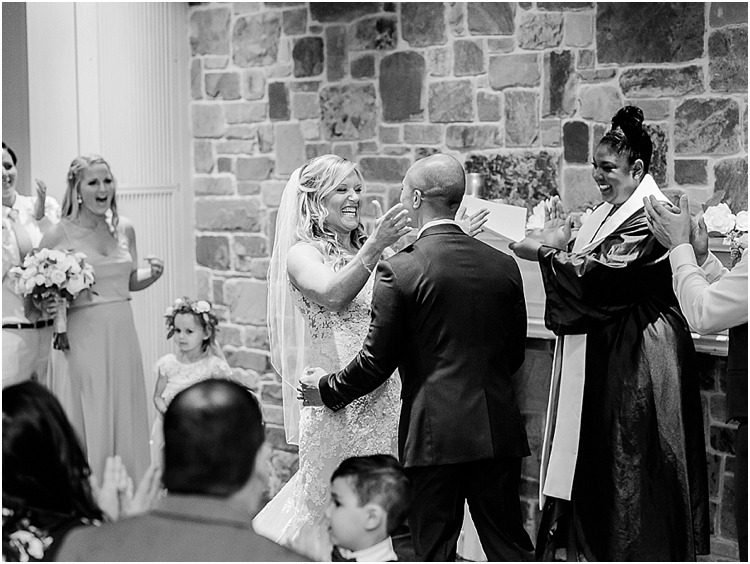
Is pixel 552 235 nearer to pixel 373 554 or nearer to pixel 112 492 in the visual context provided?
pixel 373 554

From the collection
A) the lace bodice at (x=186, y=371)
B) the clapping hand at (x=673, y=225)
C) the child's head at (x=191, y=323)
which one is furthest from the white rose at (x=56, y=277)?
the clapping hand at (x=673, y=225)

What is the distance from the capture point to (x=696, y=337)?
4.20 metres

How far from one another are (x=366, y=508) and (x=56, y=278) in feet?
7.60

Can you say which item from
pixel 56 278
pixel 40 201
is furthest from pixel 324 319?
pixel 40 201

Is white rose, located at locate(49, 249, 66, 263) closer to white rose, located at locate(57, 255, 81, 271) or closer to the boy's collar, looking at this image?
white rose, located at locate(57, 255, 81, 271)

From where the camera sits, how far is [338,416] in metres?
3.63

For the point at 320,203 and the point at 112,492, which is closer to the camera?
the point at 112,492

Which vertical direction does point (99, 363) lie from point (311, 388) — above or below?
below

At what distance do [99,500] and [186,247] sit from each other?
3889 mm

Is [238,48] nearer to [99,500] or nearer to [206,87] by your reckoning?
[206,87]

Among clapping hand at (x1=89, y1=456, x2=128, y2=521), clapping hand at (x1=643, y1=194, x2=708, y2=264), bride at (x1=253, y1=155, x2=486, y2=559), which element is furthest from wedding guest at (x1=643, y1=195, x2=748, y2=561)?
clapping hand at (x1=89, y1=456, x2=128, y2=521)

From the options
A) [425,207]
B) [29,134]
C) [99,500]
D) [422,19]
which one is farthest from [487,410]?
[29,134]

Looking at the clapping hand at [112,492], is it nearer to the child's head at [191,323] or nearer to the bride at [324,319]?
the bride at [324,319]

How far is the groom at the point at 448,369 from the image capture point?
3.24 meters
